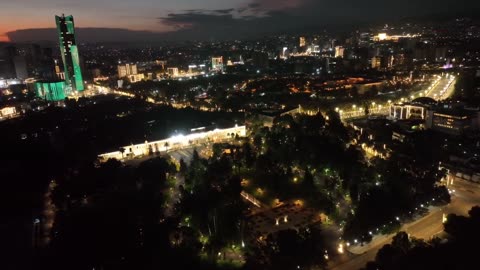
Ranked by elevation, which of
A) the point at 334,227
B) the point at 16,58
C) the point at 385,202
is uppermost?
the point at 16,58

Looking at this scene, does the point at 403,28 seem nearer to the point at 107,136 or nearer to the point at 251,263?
the point at 107,136

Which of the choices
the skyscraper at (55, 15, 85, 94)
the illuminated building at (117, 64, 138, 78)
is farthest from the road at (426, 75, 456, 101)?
the illuminated building at (117, 64, 138, 78)

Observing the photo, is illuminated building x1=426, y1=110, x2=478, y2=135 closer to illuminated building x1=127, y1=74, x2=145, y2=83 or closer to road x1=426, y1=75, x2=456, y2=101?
road x1=426, y1=75, x2=456, y2=101

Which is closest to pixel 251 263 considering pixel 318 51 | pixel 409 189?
pixel 409 189

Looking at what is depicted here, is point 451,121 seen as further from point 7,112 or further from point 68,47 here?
point 68,47

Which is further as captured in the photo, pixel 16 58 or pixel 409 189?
pixel 16 58

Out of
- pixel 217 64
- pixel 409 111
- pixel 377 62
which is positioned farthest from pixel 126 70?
pixel 409 111

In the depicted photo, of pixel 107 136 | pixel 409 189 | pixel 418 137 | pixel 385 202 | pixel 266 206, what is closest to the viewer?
pixel 385 202
